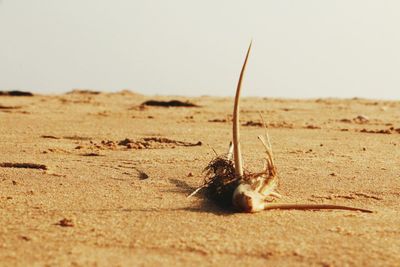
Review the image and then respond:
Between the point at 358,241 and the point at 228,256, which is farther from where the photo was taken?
the point at 358,241

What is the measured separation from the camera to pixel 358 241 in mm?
2201

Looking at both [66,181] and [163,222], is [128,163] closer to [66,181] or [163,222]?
[66,181]

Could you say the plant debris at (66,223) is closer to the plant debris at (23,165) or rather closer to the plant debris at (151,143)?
the plant debris at (23,165)

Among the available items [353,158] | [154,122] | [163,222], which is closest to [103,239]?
[163,222]

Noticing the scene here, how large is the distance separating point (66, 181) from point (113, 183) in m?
0.26

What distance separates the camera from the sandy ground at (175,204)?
6.65 ft

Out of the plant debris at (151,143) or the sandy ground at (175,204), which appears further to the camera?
the plant debris at (151,143)

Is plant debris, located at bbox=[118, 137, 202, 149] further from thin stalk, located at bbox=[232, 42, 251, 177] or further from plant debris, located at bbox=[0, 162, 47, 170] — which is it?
thin stalk, located at bbox=[232, 42, 251, 177]

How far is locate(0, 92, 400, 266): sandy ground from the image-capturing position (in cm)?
203

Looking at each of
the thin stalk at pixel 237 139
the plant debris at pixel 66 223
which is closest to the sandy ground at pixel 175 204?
the plant debris at pixel 66 223

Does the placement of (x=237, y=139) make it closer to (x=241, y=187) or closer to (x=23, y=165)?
(x=241, y=187)

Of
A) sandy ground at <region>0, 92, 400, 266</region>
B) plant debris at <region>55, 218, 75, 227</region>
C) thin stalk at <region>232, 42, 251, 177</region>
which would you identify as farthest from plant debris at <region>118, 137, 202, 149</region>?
plant debris at <region>55, 218, 75, 227</region>

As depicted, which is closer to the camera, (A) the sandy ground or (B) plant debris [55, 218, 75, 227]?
(A) the sandy ground

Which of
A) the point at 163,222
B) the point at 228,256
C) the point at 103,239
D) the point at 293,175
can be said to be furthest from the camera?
the point at 293,175
